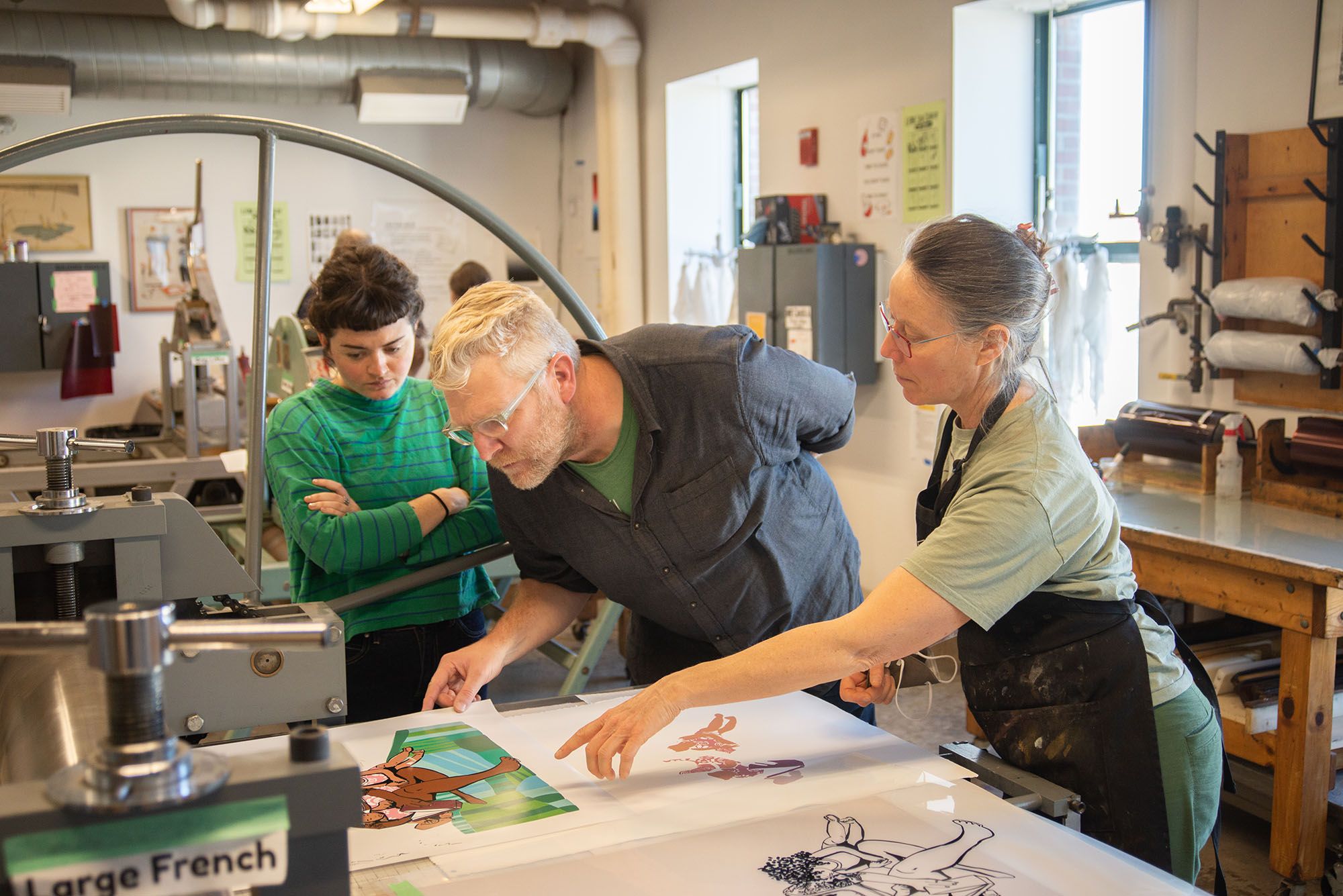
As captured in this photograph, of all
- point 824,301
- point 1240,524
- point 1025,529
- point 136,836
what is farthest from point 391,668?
point 824,301

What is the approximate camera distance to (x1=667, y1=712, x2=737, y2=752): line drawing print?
156 cm

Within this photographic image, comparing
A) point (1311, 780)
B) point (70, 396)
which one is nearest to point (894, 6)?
point (1311, 780)

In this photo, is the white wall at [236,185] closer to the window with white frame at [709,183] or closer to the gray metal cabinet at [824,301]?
the window with white frame at [709,183]

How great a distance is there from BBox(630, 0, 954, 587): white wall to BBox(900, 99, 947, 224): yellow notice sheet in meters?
0.05

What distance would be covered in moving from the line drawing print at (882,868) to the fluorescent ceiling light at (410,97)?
17.5ft

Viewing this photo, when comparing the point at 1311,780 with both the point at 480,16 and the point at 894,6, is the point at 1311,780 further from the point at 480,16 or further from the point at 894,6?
the point at 480,16

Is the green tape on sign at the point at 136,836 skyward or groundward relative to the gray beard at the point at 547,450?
groundward

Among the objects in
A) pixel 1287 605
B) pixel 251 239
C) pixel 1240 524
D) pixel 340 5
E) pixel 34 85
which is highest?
pixel 340 5

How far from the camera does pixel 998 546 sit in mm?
1293

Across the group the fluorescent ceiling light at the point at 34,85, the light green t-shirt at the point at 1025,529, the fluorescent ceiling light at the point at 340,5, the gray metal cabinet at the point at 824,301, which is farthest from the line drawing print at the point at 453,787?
the fluorescent ceiling light at the point at 34,85

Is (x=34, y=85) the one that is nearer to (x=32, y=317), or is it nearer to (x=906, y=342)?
(x=32, y=317)

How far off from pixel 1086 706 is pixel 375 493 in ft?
3.71

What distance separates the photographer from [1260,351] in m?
3.06

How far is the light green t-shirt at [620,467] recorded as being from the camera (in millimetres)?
1739
